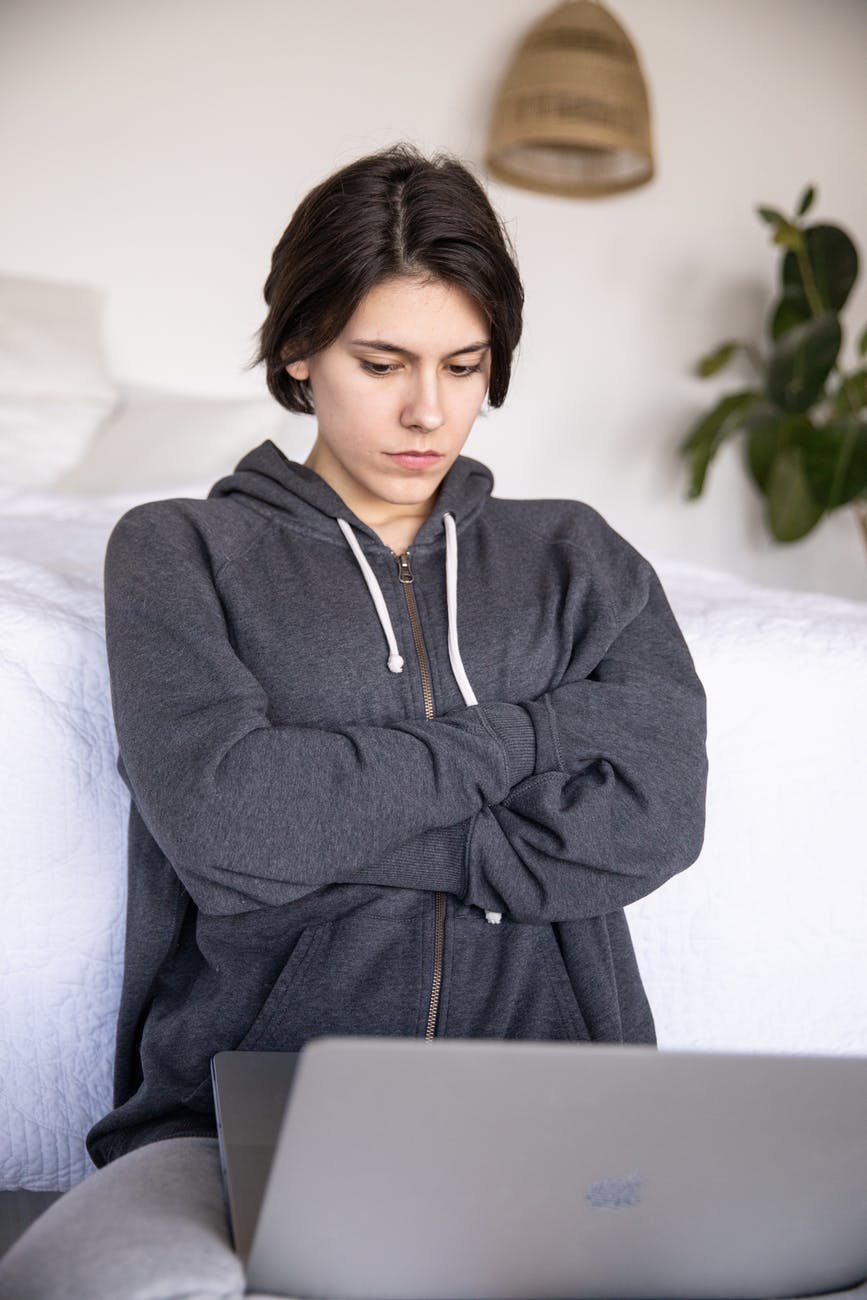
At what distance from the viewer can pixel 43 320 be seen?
2621mm

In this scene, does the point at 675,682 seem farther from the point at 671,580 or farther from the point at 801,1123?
the point at 671,580

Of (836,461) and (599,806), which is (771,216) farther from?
(599,806)

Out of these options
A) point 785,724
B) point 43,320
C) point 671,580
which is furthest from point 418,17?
point 785,724

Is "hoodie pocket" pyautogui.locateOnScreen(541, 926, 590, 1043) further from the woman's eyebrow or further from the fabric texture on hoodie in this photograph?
the woman's eyebrow

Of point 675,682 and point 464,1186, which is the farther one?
point 675,682

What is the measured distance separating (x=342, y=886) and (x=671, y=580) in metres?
0.87

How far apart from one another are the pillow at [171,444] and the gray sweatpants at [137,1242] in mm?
1424

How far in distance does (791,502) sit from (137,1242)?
2.69 meters

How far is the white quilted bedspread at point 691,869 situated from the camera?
110cm

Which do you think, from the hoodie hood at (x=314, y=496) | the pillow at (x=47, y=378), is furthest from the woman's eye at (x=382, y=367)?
the pillow at (x=47, y=378)

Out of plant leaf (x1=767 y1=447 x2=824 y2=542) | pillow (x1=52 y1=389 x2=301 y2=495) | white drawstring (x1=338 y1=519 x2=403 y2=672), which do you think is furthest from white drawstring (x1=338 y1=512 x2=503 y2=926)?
plant leaf (x1=767 y1=447 x2=824 y2=542)

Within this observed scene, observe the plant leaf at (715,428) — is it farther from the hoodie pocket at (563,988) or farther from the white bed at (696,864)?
the hoodie pocket at (563,988)

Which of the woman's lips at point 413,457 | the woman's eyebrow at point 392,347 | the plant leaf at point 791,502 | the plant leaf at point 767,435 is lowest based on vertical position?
the plant leaf at point 791,502

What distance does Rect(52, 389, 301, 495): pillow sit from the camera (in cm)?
226
